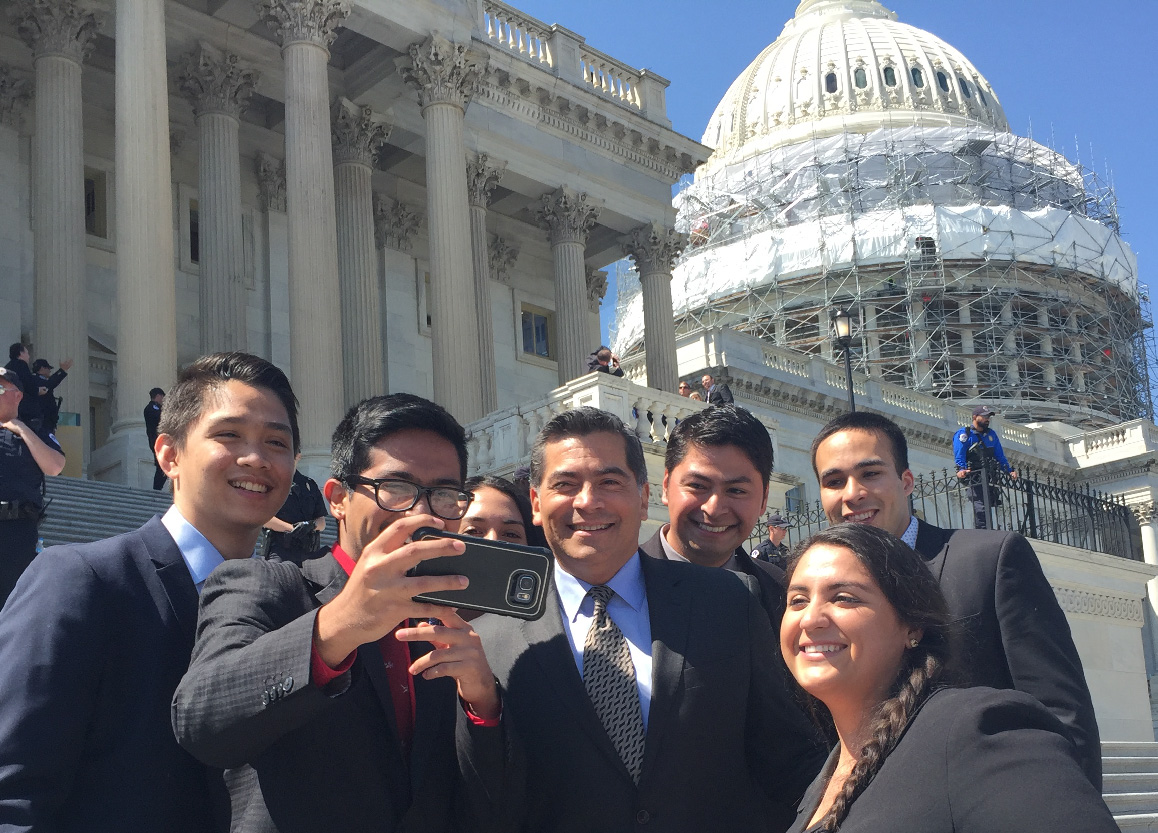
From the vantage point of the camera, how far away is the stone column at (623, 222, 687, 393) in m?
32.8

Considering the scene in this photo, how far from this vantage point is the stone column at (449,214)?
25078mm

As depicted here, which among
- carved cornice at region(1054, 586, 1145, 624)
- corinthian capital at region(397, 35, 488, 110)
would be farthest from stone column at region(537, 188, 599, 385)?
carved cornice at region(1054, 586, 1145, 624)

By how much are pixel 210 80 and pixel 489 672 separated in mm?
24304

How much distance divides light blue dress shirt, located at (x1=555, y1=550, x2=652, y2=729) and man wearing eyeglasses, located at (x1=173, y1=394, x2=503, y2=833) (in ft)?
2.39

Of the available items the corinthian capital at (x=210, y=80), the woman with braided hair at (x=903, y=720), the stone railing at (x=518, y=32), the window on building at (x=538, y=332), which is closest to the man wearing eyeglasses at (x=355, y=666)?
the woman with braided hair at (x=903, y=720)

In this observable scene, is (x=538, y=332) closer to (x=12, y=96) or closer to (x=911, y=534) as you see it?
(x=12, y=96)

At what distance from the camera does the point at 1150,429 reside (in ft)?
170

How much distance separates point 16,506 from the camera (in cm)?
804

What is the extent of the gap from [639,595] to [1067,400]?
6297 centimetres

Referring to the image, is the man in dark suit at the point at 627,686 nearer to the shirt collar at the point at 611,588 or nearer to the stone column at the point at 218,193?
the shirt collar at the point at 611,588

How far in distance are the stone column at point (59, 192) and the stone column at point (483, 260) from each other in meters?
9.51

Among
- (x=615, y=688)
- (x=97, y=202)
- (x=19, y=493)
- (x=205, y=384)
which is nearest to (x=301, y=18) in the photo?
(x=97, y=202)

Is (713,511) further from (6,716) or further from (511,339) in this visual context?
(511,339)

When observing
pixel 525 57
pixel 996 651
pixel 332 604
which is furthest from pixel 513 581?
pixel 525 57
